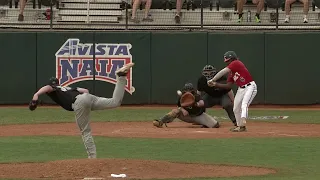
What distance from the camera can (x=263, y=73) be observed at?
83.3 ft

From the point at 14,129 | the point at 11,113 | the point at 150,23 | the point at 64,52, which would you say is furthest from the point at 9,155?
the point at 150,23

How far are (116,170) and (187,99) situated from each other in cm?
736

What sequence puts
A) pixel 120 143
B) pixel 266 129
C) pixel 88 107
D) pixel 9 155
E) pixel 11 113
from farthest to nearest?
pixel 11 113 → pixel 266 129 → pixel 120 143 → pixel 9 155 → pixel 88 107

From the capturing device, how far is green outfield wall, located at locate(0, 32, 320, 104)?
25406mm

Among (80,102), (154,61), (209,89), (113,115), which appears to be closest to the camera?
(80,102)

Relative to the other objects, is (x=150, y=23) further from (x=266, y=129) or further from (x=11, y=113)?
(x=266, y=129)

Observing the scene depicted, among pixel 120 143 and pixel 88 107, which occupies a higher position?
pixel 88 107

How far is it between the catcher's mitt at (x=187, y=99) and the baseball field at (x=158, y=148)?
23.9 inches

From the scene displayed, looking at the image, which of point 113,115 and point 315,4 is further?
point 315,4

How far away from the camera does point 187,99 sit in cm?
1831

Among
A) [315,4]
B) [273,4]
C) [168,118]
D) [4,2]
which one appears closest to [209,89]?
[168,118]

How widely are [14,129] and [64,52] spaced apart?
7.24 meters

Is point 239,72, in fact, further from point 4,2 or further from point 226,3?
point 4,2

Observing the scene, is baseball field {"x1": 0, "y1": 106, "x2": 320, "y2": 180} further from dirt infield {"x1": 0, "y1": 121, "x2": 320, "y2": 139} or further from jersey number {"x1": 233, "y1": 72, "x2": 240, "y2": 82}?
jersey number {"x1": 233, "y1": 72, "x2": 240, "y2": 82}
